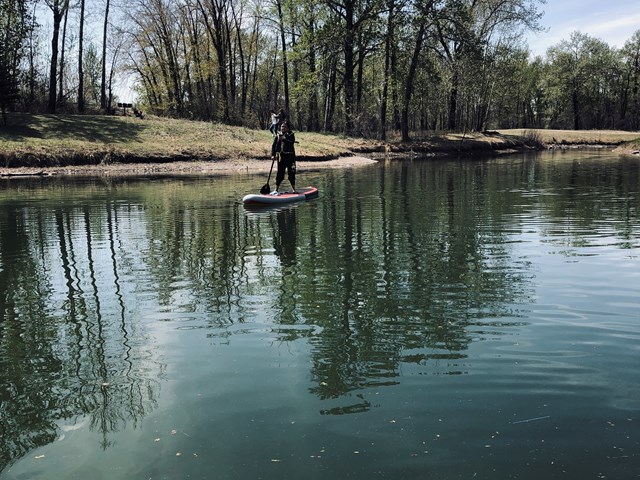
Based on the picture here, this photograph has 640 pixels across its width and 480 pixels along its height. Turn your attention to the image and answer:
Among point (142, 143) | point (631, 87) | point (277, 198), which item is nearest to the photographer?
point (277, 198)

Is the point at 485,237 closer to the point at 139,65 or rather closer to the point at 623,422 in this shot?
the point at 623,422

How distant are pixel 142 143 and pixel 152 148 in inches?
43.0

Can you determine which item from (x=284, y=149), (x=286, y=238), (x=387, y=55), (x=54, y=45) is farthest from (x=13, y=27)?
(x=286, y=238)

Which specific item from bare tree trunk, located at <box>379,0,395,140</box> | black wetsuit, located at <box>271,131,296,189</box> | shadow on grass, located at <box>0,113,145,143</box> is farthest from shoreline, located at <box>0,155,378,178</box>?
black wetsuit, located at <box>271,131,296,189</box>

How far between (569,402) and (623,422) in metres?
0.44

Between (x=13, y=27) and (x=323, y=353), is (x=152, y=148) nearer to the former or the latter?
(x=13, y=27)

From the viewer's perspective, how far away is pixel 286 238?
41.8 feet

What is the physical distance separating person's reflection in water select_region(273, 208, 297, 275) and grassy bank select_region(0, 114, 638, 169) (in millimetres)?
22074

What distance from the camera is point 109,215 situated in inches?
654

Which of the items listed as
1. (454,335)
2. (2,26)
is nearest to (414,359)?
(454,335)

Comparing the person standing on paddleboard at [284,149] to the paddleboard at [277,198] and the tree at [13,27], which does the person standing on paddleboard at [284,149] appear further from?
the tree at [13,27]

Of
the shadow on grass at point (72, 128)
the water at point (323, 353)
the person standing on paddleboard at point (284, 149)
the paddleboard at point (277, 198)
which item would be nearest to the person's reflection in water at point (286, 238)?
the water at point (323, 353)

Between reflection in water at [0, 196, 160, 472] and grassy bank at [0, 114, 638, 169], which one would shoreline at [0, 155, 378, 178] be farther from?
reflection in water at [0, 196, 160, 472]

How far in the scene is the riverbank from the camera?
33.6 meters
